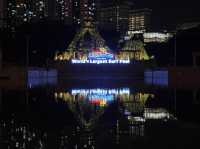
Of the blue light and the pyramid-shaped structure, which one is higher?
the pyramid-shaped structure

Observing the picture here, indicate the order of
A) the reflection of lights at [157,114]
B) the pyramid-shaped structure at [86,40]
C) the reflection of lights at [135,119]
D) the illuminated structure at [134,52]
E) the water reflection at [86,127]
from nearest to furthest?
the water reflection at [86,127], the reflection of lights at [135,119], the reflection of lights at [157,114], the pyramid-shaped structure at [86,40], the illuminated structure at [134,52]

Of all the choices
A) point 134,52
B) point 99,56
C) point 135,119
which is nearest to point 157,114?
point 135,119

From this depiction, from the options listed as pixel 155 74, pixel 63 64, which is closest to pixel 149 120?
pixel 155 74

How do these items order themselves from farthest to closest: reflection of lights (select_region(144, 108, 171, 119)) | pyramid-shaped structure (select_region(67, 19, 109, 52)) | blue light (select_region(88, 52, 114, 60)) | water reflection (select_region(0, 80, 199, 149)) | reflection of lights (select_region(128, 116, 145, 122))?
pyramid-shaped structure (select_region(67, 19, 109, 52)), blue light (select_region(88, 52, 114, 60)), reflection of lights (select_region(144, 108, 171, 119)), reflection of lights (select_region(128, 116, 145, 122)), water reflection (select_region(0, 80, 199, 149))

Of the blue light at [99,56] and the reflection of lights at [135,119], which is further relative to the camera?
the blue light at [99,56]

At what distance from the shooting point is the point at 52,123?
14945mm

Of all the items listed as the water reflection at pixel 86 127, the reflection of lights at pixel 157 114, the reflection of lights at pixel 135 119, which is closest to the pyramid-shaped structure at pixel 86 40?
the water reflection at pixel 86 127

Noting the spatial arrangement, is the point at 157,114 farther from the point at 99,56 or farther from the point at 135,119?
the point at 99,56

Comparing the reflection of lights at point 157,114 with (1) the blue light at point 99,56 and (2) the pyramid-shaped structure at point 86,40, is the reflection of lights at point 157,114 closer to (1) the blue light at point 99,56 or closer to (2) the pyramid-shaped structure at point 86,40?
(1) the blue light at point 99,56

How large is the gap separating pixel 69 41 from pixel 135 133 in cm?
7100

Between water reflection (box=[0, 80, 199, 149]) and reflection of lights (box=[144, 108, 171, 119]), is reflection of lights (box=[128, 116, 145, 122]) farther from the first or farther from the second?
reflection of lights (box=[144, 108, 171, 119])

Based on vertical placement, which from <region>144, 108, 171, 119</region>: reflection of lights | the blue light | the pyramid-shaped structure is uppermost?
the pyramid-shaped structure

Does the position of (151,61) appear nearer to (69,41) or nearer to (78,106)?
(69,41)

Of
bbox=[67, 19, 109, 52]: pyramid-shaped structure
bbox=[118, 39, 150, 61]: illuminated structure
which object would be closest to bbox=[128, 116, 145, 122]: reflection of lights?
bbox=[67, 19, 109, 52]: pyramid-shaped structure
